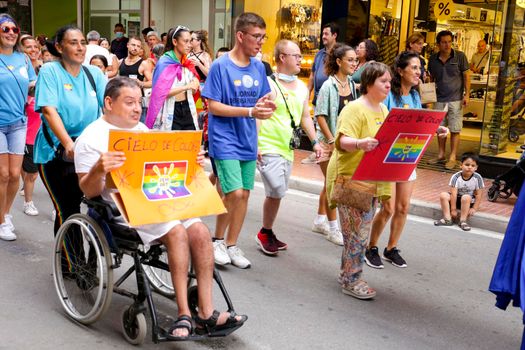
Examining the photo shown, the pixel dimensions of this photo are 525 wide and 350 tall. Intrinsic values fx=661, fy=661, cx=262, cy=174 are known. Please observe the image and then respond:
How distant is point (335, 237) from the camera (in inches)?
259

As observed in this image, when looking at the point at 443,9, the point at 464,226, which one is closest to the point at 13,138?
the point at 464,226

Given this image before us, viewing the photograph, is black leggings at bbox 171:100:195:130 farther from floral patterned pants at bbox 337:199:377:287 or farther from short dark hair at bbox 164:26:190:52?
floral patterned pants at bbox 337:199:377:287

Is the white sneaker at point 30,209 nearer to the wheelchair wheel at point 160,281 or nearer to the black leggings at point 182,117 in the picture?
the black leggings at point 182,117

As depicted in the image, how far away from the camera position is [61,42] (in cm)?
475

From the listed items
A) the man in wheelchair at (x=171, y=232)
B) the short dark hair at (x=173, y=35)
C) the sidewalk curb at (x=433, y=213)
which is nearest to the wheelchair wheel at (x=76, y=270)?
the man in wheelchair at (x=171, y=232)

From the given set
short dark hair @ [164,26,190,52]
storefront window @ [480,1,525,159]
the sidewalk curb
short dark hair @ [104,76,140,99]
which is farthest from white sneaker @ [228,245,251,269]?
storefront window @ [480,1,525,159]

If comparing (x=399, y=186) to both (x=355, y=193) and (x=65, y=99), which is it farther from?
(x=65, y=99)

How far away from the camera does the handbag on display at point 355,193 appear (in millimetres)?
4801

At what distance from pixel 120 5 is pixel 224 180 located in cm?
1410

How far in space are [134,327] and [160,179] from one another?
898 millimetres

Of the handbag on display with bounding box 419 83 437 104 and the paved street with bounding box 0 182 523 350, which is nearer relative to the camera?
the paved street with bounding box 0 182 523 350

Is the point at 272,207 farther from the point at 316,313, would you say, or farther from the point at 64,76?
the point at 64,76

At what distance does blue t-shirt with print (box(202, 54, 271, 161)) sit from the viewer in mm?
5266

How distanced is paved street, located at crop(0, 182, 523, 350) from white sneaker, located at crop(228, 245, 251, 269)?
7 centimetres
